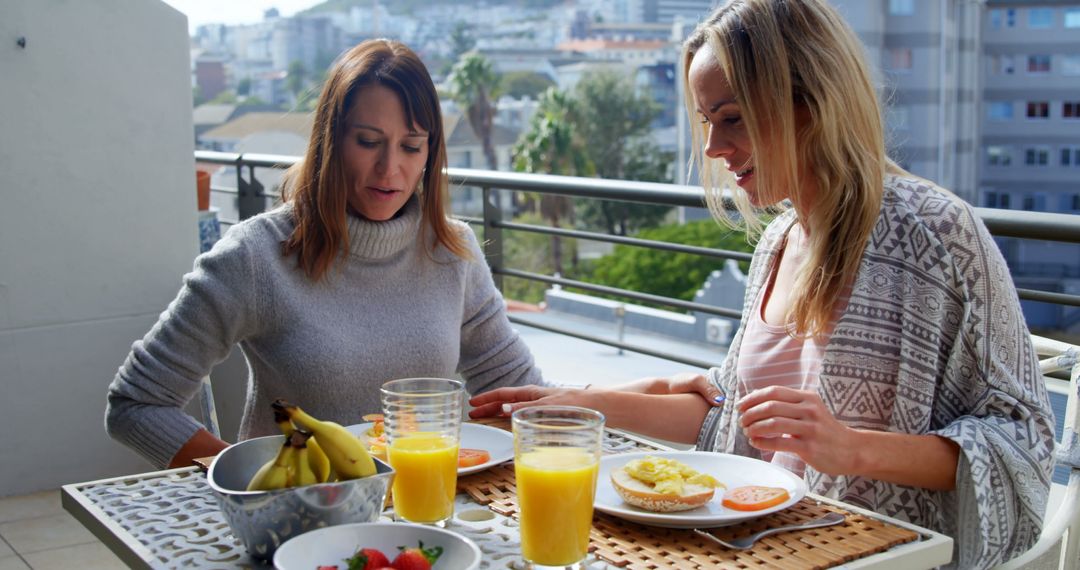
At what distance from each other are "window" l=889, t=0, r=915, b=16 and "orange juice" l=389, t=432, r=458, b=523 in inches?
1963

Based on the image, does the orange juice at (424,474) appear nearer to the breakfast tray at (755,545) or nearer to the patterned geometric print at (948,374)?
the breakfast tray at (755,545)

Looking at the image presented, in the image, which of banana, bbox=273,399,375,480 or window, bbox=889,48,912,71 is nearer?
banana, bbox=273,399,375,480

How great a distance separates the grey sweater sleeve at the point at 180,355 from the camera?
1644mm

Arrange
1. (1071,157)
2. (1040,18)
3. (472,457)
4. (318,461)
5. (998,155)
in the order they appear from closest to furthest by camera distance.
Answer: (318,461), (472,457), (1071,157), (998,155), (1040,18)

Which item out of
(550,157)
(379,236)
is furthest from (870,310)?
(550,157)

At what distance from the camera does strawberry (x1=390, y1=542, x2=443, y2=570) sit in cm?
94

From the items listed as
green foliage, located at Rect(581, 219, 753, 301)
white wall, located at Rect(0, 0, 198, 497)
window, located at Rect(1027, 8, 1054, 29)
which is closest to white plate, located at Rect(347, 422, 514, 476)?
white wall, located at Rect(0, 0, 198, 497)

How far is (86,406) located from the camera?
131 inches

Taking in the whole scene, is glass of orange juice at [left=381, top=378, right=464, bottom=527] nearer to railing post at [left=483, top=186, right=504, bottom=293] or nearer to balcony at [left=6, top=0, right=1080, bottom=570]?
balcony at [left=6, top=0, right=1080, bottom=570]

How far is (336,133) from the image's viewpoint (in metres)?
1.78

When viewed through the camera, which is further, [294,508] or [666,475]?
[666,475]

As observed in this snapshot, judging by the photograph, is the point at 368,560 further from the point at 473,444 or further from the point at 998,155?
the point at 998,155

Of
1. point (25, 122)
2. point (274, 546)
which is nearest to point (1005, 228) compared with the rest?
point (274, 546)

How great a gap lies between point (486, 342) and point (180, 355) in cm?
52
